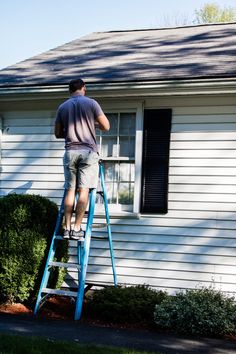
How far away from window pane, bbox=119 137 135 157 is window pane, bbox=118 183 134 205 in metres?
0.48

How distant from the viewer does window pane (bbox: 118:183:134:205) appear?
855 centimetres

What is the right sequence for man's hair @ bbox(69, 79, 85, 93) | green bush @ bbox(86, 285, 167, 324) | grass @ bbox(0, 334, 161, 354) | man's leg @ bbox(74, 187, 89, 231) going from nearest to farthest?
1. grass @ bbox(0, 334, 161, 354)
2. man's leg @ bbox(74, 187, 89, 231)
3. green bush @ bbox(86, 285, 167, 324)
4. man's hair @ bbox(69, 79, 85, 93)

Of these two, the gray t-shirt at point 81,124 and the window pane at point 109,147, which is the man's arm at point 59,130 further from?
the window pane at point 109,147

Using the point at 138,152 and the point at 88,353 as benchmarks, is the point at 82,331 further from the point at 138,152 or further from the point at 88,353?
the point at 138,152

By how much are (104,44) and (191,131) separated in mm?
4004

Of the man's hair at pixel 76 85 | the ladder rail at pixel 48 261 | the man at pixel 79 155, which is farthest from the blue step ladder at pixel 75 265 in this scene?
the man's hair at pixel 76 85

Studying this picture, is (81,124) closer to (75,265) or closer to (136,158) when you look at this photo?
(136,158)

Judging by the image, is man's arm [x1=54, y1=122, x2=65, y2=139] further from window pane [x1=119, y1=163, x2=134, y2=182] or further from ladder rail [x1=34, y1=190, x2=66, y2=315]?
window pane [x1=119, y1=163, x2=134, y2=182]

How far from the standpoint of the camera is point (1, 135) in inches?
365

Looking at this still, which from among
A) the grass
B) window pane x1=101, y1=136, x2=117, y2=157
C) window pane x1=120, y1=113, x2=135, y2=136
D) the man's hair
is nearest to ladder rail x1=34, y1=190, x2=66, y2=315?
the man's hair

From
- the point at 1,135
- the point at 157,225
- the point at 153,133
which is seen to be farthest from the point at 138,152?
the point at 1,135

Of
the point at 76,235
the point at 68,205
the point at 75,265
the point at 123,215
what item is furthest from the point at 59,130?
the point at 123,215

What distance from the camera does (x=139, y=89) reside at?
814cm

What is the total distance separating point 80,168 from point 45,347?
2413mm
